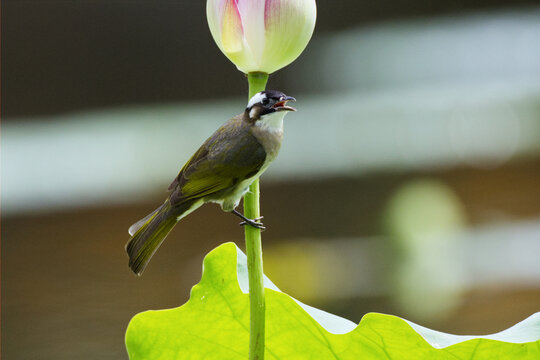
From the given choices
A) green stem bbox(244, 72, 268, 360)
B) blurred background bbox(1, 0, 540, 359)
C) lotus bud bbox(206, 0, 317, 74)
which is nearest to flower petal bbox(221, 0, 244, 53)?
lotus bud bbox(206, 0, 317, 74)

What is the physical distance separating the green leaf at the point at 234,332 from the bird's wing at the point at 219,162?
0.16ft

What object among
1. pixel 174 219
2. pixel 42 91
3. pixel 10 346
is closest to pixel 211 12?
pixel 174 219

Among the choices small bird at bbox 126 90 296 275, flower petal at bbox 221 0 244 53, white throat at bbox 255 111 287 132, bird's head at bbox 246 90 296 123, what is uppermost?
flower petal at bbox 221 0 244 53

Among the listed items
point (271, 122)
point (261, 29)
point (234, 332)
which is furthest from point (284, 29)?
point (234, 332)

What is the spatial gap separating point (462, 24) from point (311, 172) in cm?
66

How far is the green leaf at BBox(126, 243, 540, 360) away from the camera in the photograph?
0.55 metres

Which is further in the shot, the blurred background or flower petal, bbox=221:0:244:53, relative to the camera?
the blurred background

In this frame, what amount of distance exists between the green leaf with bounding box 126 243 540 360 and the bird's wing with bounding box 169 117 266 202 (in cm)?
5

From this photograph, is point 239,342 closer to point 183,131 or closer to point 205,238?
point 205,238

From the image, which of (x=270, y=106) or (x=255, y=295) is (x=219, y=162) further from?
(x=255, y=295)

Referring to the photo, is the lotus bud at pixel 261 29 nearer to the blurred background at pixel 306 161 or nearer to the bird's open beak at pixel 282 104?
the bird's open beak at pixel 282 104

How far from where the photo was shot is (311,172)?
2.46 meters

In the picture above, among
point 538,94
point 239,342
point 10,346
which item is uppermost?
point 538,94

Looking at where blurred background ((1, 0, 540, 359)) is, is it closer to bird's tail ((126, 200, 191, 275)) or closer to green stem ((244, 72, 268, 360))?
bird's tail ((126, 200, 191, 275))
